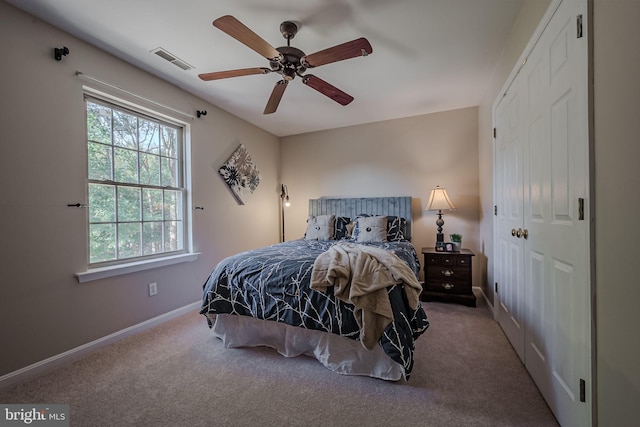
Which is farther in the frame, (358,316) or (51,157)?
(51,157)

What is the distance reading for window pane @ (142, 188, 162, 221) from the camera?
2.69m

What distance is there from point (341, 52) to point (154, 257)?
2.66 m

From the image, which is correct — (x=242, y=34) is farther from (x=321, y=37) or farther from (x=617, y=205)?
(x=617, y=205)

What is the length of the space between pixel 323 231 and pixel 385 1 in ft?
8.52

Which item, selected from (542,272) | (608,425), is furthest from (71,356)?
(542,272)

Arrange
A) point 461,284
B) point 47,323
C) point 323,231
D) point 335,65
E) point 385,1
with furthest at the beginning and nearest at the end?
1. point 323,231
2. point 461,284
3. point 335,65
4. point 47,323
5. point 385,1

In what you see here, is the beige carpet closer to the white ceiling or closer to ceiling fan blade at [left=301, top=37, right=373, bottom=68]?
ceiling fan blade at [left=301, top=37, right=373, bottom=68]

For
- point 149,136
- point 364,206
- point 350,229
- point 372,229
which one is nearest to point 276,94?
point 149,136

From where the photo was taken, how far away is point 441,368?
1.85m

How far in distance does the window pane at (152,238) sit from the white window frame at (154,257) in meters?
0.08

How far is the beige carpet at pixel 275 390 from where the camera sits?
142cm

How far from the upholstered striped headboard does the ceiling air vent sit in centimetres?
261

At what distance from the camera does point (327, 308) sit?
5.87 ft

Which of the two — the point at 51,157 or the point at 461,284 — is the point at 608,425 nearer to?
the point at 461,284
